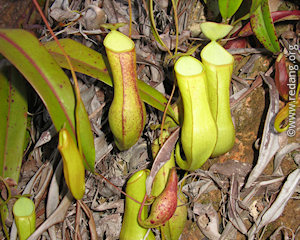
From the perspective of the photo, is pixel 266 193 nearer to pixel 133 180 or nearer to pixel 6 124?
pixel 133 180

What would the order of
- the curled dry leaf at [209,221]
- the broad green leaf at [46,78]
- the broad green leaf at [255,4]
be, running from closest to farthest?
the broad green leaf at [46,78], the broad green leaf at [255,4], the curled dry leaf at [209,221]

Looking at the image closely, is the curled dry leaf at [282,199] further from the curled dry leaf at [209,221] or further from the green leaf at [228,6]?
the green leaf at [228,6]

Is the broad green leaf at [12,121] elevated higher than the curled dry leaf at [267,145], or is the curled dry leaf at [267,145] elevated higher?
the broad green leaf at [12,121]

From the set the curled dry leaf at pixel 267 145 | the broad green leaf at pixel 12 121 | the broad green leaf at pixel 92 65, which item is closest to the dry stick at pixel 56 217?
the broad green leaf at pixel 12 121

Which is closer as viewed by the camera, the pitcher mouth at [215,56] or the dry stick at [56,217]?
the pitcher mouth at [215,56]

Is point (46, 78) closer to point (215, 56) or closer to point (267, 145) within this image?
point (215, 56)

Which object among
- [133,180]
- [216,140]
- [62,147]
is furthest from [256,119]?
[62,147]
